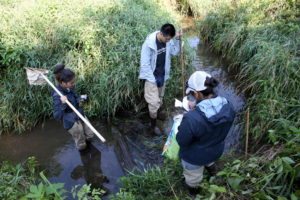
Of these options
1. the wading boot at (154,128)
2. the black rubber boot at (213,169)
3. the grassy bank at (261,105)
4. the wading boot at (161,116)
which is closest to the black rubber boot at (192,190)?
the grassy bank at (261,105)

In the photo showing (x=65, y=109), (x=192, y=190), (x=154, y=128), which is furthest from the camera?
(x=154, y=128)

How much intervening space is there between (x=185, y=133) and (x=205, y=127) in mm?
211

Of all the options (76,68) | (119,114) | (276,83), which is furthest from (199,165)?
(76,68)

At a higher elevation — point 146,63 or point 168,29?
point 168,29

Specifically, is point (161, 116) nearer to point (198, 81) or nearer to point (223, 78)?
point (223, 78)

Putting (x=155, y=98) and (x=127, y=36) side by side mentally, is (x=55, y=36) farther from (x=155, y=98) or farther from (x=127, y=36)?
(x=155, y=98)

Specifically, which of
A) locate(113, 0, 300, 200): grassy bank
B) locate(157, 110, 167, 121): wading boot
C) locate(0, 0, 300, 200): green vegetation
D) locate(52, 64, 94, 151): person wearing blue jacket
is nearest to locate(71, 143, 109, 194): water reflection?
locate(52, 64, 94, 151): person wearing blue jacket

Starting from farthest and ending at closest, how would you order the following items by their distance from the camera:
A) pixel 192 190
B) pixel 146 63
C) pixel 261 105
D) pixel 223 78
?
pixel 223 78
pixel 146 63
pixel 261 105
pixel 192 190

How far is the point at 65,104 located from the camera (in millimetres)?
3002

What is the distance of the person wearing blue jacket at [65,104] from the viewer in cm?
292

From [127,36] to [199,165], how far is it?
3.73 meters

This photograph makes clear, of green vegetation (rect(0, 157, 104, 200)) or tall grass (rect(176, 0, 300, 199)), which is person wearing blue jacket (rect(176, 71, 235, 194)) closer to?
tall grass (rect(176, 0, 300, 199))

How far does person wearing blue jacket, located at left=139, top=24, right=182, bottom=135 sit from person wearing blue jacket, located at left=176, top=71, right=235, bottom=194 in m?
1.51

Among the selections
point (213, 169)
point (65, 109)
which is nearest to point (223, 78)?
point (213, 169)
